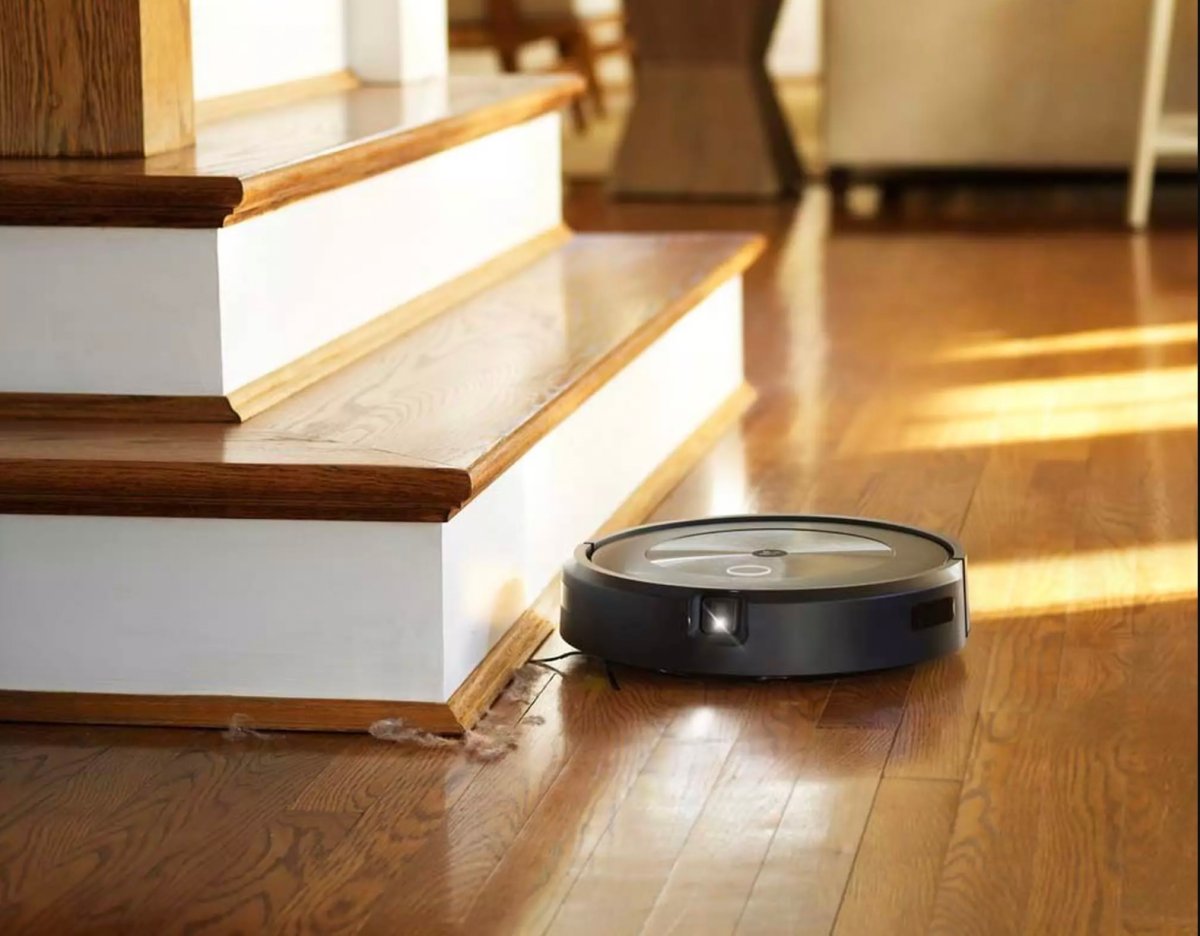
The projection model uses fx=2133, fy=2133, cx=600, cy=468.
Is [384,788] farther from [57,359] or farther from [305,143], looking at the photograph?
[305,143]

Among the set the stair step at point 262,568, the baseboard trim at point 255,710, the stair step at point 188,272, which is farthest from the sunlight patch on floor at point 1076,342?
the baseboard trim at point 255,710

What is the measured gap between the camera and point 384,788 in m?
1.43

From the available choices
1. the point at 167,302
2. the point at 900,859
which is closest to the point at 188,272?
the point at 167,302

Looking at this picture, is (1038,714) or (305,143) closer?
(1038,714)

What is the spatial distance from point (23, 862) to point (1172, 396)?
6.23ft

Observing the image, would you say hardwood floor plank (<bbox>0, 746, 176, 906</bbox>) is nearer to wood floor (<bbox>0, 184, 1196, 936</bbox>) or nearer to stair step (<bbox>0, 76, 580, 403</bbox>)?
wood floor (<bbox>0, 184, 1196, 936</bbox>)

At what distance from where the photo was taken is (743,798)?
1410 millimetres

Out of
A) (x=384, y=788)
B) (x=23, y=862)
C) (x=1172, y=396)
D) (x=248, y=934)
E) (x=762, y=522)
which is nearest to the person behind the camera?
(x=248, y=934)

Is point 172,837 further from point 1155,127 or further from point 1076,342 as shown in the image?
point 1155,127

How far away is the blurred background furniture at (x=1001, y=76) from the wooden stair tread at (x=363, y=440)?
2.77 meters

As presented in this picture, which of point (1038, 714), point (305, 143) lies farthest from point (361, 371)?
point (1038, 714)

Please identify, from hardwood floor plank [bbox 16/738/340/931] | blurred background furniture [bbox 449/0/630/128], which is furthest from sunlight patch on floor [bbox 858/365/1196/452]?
blurred background furniture [bbox 449/0/630/128]

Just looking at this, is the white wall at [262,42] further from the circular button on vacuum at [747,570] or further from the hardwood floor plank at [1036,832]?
the hardwood floor plank at [1036,832]

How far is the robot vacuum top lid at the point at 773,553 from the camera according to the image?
1.67 m
